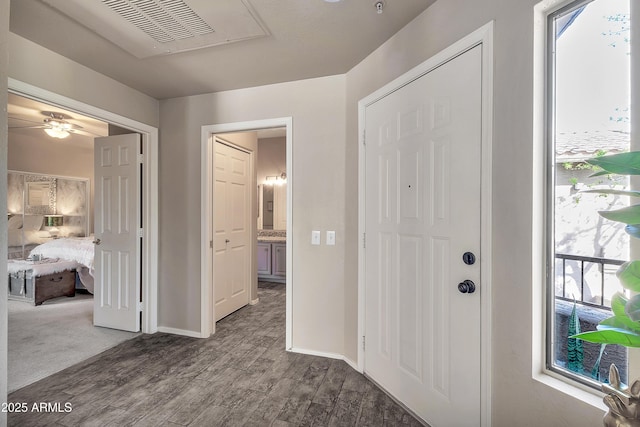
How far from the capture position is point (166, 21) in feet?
5.89

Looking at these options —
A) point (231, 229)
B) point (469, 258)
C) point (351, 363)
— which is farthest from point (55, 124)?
point (469, 258)

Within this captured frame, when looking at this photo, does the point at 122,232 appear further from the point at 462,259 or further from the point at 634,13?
the point at 634,13

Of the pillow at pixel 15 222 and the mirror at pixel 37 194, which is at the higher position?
the mirror at pixel 37 194

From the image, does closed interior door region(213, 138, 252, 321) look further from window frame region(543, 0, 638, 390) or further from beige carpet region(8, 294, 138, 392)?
window frame region(543, 0, 638, 390)

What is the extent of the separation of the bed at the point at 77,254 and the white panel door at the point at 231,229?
236cm

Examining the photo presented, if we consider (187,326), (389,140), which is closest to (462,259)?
(389,140)

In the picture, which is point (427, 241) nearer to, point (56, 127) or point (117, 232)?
point (117, 232)

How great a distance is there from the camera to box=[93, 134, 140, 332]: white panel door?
3.07m

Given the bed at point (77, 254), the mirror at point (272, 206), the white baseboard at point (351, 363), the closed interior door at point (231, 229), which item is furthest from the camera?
the mirror at point (272, 206)

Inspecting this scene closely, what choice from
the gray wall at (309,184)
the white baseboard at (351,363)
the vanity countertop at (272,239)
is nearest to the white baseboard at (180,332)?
the gray wall at (309,184)

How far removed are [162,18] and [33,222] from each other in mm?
6120

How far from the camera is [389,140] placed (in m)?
1.99

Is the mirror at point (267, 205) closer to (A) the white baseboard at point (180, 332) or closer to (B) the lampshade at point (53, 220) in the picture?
(A) the white baseboard at point (180, 332)

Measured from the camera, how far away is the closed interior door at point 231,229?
3391 mm
